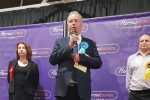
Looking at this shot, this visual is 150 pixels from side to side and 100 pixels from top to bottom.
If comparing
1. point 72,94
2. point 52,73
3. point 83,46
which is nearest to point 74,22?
point 83,46

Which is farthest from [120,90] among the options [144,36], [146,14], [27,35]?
[27,35]

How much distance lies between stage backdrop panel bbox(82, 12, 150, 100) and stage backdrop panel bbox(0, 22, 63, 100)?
634 millimetres

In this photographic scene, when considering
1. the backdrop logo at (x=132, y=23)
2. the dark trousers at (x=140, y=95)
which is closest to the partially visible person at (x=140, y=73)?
the dark trousers at (x=140, y=95)

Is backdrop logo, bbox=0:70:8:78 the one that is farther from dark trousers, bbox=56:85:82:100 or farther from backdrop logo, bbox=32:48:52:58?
dark trousers, bbox=56:85:82:100

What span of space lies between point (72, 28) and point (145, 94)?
1.09m

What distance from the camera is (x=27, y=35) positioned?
11.7ft

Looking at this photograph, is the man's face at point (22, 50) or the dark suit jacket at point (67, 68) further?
the man's face at point (22, 50)

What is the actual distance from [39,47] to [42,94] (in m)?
0.69

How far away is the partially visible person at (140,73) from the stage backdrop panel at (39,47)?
112 centimetres

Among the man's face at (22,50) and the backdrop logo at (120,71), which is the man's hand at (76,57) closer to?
the backdrop logo at (120,71)

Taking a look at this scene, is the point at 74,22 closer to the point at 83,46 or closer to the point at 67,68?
the point at 83,46

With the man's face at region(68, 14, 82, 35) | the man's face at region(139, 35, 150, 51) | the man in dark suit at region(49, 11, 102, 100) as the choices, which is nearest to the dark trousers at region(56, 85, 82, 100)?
the man in dark suit at region(49, 11, 102, 100)

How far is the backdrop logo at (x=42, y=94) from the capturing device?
3286mm

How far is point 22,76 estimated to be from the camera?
298 centimetres
